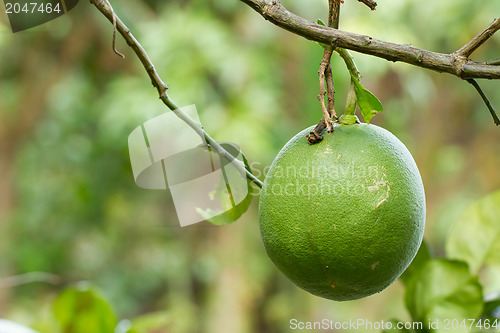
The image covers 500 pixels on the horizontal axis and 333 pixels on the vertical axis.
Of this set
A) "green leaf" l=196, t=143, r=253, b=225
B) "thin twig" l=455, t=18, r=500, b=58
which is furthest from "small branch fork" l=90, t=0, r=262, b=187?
"thin twig" l=455, t=18, r=500, b=58

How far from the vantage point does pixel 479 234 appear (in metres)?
0.77

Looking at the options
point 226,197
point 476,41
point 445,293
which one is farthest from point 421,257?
point 476,41

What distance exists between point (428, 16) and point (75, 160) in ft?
7.30

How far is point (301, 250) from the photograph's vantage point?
48 centimetres

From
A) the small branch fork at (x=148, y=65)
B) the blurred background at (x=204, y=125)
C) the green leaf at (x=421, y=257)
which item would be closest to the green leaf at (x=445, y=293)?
the green leaf at (x=421, y=257)

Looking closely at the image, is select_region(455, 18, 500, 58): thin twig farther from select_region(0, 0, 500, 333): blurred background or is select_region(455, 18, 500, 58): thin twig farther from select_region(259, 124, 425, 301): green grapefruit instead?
select_region(0, 0, 500, 333): blurred background

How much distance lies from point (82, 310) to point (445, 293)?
22.7 inches

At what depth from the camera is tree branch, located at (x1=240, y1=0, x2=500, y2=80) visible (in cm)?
40

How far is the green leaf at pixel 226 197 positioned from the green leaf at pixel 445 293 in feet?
0.91

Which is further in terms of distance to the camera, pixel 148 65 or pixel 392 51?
pixel 148 65

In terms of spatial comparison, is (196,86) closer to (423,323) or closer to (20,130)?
(20,130)

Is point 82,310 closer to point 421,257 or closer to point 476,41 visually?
point 421,257

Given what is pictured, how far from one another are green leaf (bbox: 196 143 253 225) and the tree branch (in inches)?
9.1

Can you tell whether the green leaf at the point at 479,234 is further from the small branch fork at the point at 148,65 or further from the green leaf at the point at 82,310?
the green leaf at the point at 82,310
